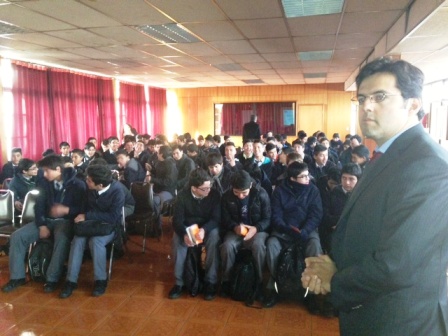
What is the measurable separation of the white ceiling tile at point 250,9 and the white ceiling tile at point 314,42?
1363mm

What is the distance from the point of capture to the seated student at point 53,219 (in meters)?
3.43

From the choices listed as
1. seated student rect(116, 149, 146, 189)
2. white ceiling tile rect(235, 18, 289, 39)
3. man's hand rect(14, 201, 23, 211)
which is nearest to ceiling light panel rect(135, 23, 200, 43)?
white ceiling tile rect(235, 18, 289, 39)

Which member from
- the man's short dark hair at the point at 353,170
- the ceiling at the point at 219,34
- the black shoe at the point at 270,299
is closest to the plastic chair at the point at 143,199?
the black shoe at the point at 270,299

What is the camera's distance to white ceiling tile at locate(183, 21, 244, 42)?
14.5ft

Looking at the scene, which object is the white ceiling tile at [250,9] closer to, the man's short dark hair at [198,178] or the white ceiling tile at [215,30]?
the white ceiling tile at [215,30]

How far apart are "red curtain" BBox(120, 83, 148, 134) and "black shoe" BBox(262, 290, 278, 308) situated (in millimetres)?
8601

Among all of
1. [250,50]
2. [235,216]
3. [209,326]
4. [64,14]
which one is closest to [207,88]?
[250,50]

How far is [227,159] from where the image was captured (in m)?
5.14

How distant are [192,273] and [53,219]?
5.21ft

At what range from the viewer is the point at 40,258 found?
350 centimetres

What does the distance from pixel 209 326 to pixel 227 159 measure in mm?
2775

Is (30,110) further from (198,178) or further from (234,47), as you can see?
(198,178)

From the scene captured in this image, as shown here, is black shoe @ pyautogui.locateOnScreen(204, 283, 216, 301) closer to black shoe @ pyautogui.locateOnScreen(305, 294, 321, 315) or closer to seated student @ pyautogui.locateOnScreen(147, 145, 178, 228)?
black shoe @ pyautogui.locateOnScreen(305, 294, 321, 315)

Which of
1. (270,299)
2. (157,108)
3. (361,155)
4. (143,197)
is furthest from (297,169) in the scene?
(157,108)
